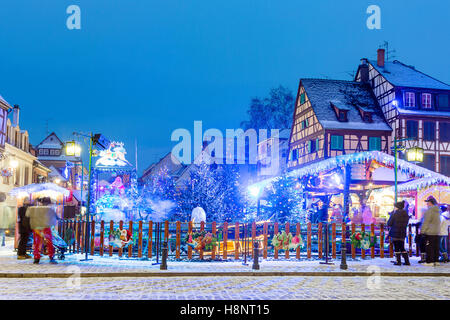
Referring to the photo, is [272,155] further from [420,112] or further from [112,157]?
[112,157]

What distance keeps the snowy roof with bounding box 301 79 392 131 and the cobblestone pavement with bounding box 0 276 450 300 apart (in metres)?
Answer: 31.6

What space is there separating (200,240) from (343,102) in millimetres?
32785

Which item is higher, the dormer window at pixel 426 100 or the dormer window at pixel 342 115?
the dormer window at pixel 426 100

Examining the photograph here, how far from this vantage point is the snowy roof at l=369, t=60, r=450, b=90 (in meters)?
44.1

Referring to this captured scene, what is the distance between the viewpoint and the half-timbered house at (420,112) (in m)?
42.3

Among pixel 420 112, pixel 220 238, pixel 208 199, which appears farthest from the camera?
pixel 420 112

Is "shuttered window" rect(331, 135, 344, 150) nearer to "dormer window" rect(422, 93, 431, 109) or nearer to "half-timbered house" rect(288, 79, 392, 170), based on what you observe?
"half-timbered house" rect(288, 79, 392, 170)

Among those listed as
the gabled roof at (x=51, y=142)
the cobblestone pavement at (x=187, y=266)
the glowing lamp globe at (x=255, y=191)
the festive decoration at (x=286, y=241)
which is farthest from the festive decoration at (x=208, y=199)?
the gabled roof at (x=51, y=142)

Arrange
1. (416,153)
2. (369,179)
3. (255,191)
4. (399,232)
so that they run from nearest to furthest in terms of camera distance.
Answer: (399,232)
(416,153)
(369,179)
(255,191)

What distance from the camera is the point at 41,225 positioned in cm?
1420

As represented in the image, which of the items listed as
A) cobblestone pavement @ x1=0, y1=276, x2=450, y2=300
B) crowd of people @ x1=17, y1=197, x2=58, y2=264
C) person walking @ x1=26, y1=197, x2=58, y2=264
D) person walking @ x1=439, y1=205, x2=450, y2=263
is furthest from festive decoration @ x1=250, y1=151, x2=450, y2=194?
person walking @ x1=26, y1=197, x2=58, y2=264

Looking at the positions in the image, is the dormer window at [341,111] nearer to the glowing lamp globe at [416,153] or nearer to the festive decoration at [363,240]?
the glowing lamp globe at [416,153]

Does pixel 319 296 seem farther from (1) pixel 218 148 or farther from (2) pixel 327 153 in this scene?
(1) pixel 218 148

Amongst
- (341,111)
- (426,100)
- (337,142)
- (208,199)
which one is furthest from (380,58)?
(208,199)
